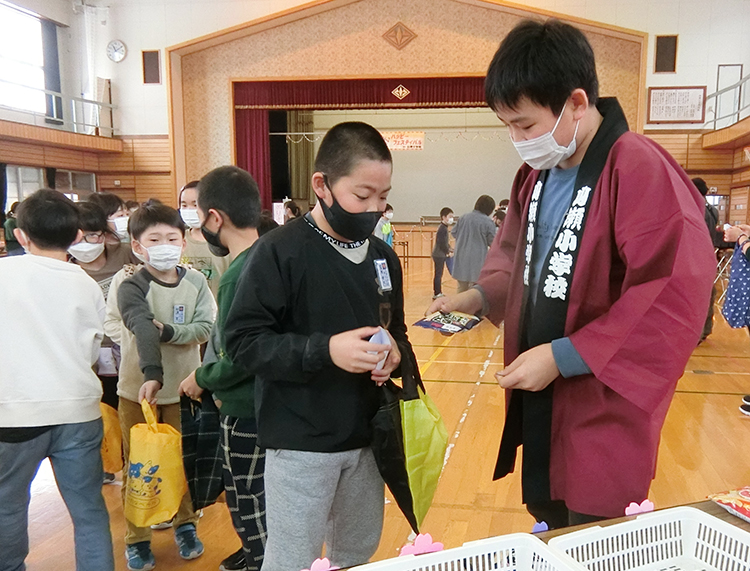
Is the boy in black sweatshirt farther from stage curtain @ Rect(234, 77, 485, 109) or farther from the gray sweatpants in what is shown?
stage curtain @ Rect(234, 77, 485, 109)

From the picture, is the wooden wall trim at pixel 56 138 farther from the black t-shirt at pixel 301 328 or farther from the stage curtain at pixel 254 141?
the black t-shirt at pixel 301 328

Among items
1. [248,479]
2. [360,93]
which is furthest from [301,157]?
[248,479]

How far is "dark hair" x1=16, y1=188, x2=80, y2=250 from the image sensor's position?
6.00 feet

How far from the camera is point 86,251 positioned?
2.67 metres

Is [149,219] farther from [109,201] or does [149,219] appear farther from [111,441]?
[109,201]

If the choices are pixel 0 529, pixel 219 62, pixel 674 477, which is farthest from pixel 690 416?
pixel 219 62

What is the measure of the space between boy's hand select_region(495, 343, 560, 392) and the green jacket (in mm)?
803

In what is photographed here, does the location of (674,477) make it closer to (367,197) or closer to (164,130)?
(367,197)

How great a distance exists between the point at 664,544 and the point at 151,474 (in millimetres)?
1625

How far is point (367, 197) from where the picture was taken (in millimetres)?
1347

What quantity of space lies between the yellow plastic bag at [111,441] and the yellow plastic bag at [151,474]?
1.70 ft

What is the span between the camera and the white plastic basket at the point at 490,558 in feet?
2.51

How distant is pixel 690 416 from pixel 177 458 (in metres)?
3.21

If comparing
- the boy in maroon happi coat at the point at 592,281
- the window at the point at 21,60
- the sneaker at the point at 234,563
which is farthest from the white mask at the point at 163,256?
the window at the point at 21,60
